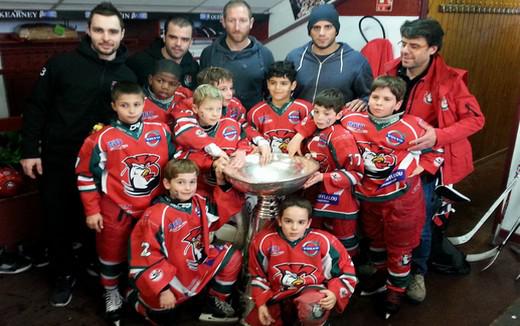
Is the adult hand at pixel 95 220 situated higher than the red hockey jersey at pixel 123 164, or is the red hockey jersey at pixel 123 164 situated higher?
the red hockey jersey at pixel 123 164

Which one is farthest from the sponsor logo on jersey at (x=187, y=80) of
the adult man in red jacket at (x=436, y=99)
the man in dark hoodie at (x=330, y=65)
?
the adult man in red jacket at (x=436, y=99)

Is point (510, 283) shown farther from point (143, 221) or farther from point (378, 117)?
point (143, 221)

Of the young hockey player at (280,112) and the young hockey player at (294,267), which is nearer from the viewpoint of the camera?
the young hockey player at (294,267)

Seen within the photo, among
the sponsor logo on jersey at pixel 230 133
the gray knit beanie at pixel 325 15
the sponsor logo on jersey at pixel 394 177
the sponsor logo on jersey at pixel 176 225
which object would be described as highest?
the gray knit beanie at pixel 325 15

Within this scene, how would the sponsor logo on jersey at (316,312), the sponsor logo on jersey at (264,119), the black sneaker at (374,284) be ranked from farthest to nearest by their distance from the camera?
the black sneaker at (374,284) → the sponsor logo on jersey at (264,119) → the sponsor logo on jersey at (316,312)

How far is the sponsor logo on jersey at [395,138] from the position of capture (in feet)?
7.34

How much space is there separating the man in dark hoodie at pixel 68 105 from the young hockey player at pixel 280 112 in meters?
0.72

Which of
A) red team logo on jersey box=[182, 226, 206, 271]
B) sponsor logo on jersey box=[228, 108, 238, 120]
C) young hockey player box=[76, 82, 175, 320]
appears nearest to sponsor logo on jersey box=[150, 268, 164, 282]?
red team logo on jersey box=[182, 226, 206, 271]

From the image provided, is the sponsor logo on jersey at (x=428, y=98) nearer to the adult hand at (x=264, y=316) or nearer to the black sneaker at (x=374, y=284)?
the black sneaker at (x=374, y=284)

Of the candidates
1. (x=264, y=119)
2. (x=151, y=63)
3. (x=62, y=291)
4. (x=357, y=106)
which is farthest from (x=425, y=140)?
(x=62, y=291)

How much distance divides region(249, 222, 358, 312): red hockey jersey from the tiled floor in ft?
1.31

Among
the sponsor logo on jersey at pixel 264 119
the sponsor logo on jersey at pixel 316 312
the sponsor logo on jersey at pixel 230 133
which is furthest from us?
the sponsor logo on jersey at pixel 264 119

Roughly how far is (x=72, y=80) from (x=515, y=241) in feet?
9.69

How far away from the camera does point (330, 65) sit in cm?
270
